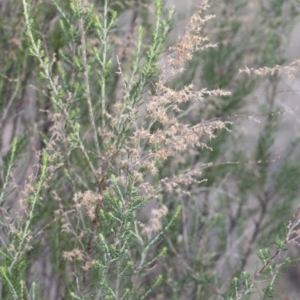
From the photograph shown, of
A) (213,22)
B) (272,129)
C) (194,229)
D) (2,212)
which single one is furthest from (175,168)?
(2,212)

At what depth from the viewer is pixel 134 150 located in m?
1.71

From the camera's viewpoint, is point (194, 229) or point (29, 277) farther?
point (194, 229)

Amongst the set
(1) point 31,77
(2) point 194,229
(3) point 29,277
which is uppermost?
(1) point 31,77

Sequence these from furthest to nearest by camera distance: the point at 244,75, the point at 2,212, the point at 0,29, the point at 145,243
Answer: the point at 244,75, the point at 0,29, the point at 145,243, the point at 2,212

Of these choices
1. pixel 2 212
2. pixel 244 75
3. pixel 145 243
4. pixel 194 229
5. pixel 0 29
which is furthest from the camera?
pixel 244 75

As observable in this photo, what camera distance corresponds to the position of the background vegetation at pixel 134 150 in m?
1.82

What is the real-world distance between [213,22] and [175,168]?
114cm

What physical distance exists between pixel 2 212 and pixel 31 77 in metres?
1.48

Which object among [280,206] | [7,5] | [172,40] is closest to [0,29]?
[7,5]

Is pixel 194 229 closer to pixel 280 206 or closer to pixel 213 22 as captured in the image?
pixel 280 206

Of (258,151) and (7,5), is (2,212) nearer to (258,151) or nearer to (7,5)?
(7,5)

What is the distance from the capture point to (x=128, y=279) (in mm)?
2445

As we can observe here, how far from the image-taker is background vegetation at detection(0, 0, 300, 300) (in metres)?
1.82

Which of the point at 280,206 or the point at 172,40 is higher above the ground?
the point at 172,40
